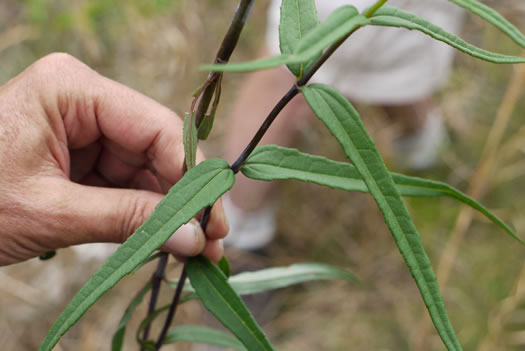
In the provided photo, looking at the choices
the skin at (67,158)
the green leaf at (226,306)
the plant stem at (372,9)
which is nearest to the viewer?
the plant stem at (372,9)

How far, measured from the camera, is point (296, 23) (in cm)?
45

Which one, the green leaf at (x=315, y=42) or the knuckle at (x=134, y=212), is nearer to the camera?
the green leaf at (x=315, y=42)

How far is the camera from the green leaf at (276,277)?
71cm

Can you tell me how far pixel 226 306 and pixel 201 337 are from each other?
215 millimetres

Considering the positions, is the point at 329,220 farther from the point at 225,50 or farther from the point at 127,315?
the point at 225,50

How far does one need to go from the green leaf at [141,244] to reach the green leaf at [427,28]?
194mm

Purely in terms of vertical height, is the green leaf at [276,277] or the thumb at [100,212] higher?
the thumb at [100,212]

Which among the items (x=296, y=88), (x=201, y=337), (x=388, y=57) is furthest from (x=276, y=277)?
(x=388, y=57)

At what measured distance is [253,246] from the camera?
1.65 metres

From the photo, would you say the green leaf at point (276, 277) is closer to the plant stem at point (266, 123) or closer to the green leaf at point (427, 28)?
the plant stem at point (266, 123)

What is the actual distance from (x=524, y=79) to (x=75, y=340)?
4.56 feet

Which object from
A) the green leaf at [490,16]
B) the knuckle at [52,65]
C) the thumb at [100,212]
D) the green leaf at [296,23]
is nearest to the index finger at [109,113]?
the knuckle at [52,65]

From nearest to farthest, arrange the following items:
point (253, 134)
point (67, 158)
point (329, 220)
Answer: point (67, 158), point (253, 134), point (329, 220)

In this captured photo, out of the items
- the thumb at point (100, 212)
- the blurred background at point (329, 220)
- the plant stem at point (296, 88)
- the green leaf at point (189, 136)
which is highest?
the plant stem at point (296, 88)
